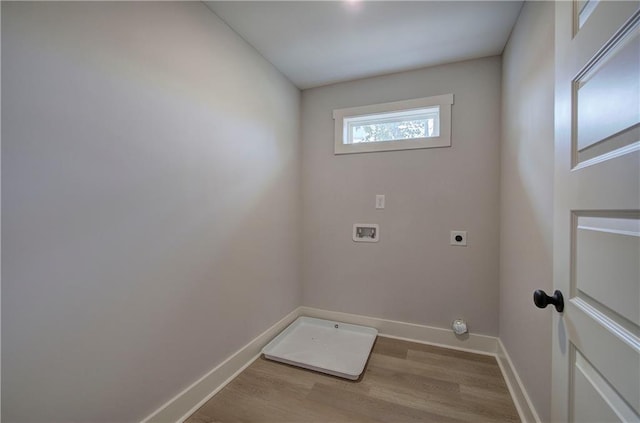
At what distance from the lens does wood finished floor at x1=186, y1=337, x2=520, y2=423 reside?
1421mm

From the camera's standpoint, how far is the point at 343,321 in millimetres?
2457

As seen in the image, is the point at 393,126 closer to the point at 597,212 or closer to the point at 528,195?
the point at 528,195

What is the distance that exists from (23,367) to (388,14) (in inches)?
95.7

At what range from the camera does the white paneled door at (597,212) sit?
493 millimetres

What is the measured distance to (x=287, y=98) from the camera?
7.91 feet

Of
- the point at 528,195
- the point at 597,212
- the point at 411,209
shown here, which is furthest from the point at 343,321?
the point at 597,212

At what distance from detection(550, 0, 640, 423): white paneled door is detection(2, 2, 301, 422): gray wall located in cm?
163

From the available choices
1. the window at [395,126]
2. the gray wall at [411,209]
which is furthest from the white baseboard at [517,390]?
the window at [395,126]

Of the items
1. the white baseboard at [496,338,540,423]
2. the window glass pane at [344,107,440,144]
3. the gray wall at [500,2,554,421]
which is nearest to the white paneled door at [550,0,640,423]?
the gray wall at [500,2,554,421]

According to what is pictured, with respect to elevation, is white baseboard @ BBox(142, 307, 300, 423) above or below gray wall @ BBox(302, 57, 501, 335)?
below

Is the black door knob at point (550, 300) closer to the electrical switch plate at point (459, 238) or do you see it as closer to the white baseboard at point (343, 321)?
the white baseboard at point (343, 321)

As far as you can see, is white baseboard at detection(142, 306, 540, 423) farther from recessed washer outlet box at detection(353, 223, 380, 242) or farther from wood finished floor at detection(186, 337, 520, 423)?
recessed washer outlet box at detection(353, 223, 380, 242)

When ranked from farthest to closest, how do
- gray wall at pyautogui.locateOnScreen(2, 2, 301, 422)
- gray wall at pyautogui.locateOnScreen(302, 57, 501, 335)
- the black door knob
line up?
1. gray wall at pyautogui.locateOnScreen(302, 57, 501, 335)
2. gray wall at pyautogui.locateOnScreen(2, 2, 301, 422)
3. the black door knob

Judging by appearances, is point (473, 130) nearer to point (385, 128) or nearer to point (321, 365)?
point (385, 128)
